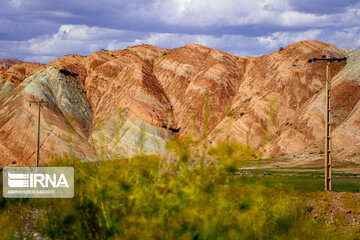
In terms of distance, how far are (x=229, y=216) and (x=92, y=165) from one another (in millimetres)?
2985

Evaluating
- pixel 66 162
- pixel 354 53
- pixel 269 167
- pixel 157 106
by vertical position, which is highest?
pixel 354 53

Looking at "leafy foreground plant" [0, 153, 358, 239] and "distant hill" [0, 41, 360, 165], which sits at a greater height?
"distant hill" [0, 41, 360, 165]

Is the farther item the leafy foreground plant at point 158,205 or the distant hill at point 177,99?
the distant hill at point 177,99

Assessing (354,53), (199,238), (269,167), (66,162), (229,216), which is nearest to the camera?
(199,238)

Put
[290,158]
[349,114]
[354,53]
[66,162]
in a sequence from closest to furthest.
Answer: [66,162] < [290,158] < [349,114] < [354,53]

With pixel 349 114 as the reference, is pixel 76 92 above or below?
above

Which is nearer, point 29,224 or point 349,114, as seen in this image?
point 29,224

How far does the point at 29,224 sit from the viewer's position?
9.20 meters

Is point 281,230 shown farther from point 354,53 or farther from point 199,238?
point 354,53

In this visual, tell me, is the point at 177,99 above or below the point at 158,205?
above

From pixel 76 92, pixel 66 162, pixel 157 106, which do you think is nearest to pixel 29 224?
pixel 66 162

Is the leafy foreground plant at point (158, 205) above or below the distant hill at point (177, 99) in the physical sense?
below

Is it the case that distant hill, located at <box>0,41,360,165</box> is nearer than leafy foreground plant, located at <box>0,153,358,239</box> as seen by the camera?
No

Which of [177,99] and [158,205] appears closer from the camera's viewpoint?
[158,205]
